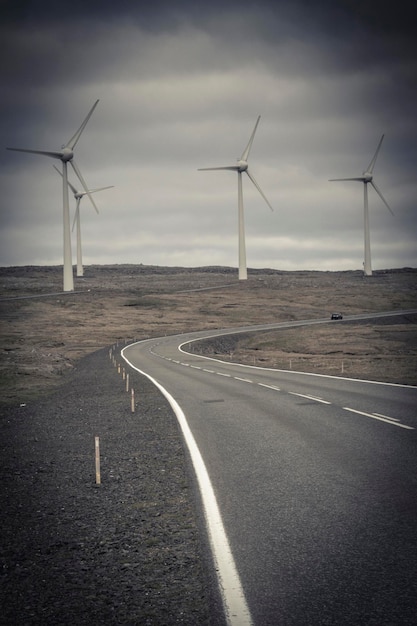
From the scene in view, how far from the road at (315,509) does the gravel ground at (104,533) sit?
0.44m

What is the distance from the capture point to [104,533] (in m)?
7.04

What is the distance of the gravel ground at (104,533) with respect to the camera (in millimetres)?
5055

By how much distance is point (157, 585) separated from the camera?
546 centimetres

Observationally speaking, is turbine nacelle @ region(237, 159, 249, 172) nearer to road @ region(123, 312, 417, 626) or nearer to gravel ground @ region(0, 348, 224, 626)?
road @ region(123, 312, 417, 626)

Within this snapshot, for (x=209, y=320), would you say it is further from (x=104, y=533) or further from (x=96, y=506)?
(x=104, y=533)

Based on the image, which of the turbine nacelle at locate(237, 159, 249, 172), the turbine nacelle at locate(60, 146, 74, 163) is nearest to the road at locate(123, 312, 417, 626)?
the turbine nacelle at locate(60, 146, 74, 163)

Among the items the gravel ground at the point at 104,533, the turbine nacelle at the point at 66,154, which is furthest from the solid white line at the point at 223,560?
the turbine nacelle at the point at 66,154

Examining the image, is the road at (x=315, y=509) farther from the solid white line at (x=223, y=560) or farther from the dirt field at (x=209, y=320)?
the dirt field at (x=209, y=320)

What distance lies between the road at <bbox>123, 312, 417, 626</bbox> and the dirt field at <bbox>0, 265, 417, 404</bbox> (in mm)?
11985

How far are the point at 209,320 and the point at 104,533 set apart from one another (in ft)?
307

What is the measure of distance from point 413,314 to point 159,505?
9425 cm

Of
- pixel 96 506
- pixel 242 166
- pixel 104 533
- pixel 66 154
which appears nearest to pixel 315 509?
pixel 104 533

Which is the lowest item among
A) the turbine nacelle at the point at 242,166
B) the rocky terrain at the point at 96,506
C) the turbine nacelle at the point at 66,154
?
the rocky terrain at the point at 96,506

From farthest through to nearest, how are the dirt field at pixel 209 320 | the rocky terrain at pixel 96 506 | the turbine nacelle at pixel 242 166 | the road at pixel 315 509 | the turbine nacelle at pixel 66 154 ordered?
the turbine nacelle at pixel 242 166
the turbine nacelle at pixel 66 154
the dirt field at pixel 209 320
the rocky terrain at pixel 96 506
the road at pixel 315 509
